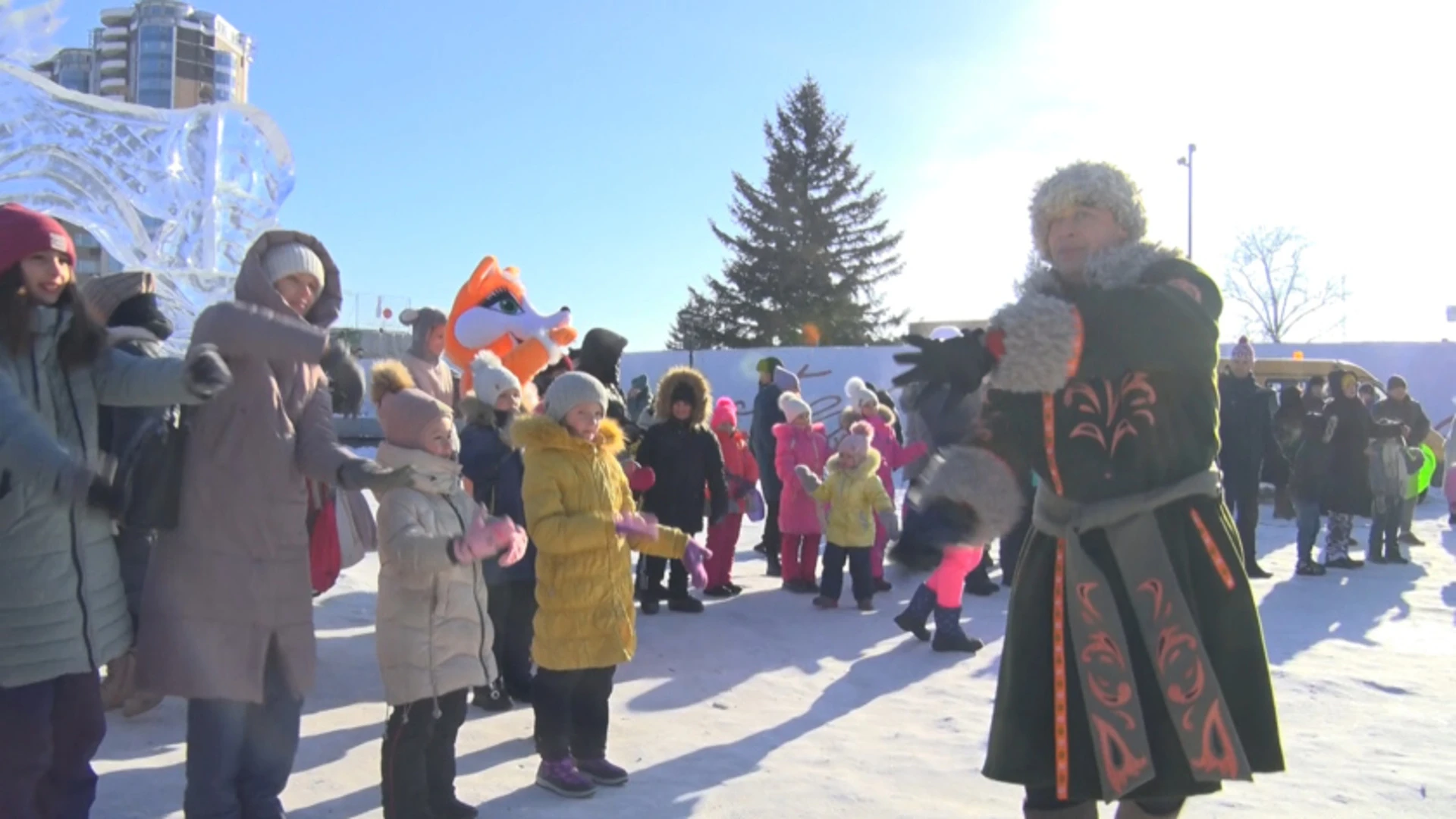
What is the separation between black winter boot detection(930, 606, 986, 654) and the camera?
20.2 feet

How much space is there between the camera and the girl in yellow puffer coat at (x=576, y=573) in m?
3.89

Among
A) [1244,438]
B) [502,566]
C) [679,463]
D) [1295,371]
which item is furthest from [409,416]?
[1295,371]

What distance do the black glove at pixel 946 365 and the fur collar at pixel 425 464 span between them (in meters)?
1.88

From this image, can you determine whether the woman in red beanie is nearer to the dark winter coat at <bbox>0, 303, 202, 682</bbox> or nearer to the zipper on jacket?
the dark winter coat at <bbox>0, 303, 202, 682</bbox>

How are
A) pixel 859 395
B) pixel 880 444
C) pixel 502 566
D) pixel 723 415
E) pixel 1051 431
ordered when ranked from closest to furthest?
pixel 1051 431
pixel 502 566
pixel 859 395
pixel 880 444
pixel 723 415

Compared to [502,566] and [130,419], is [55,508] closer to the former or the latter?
[130,419]

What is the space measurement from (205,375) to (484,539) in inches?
37.0

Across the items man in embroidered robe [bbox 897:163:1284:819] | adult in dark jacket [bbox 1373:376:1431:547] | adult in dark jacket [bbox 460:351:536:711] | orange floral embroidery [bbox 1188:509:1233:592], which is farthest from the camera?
adult in dark jacket [bbox 1373:376:1431:547]

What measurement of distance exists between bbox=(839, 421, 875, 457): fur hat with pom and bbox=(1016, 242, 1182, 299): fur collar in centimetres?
488

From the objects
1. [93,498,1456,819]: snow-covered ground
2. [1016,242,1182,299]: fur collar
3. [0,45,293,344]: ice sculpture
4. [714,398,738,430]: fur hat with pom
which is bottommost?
[93,498,1456,819]: snow-covered ground

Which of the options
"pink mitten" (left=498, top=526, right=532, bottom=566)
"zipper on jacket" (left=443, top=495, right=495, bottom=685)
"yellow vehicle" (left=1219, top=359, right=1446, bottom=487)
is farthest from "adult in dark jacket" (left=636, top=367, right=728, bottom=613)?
"yellow vehicle" (left=1219, top=359, right=1446, bottom=487)

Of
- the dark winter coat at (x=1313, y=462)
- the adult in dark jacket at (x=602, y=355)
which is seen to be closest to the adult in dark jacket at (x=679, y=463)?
the adult in dark jacket at (x=602, y=355)

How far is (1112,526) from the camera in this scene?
7.87 feet

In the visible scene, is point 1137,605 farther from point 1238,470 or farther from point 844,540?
point 1238,470
